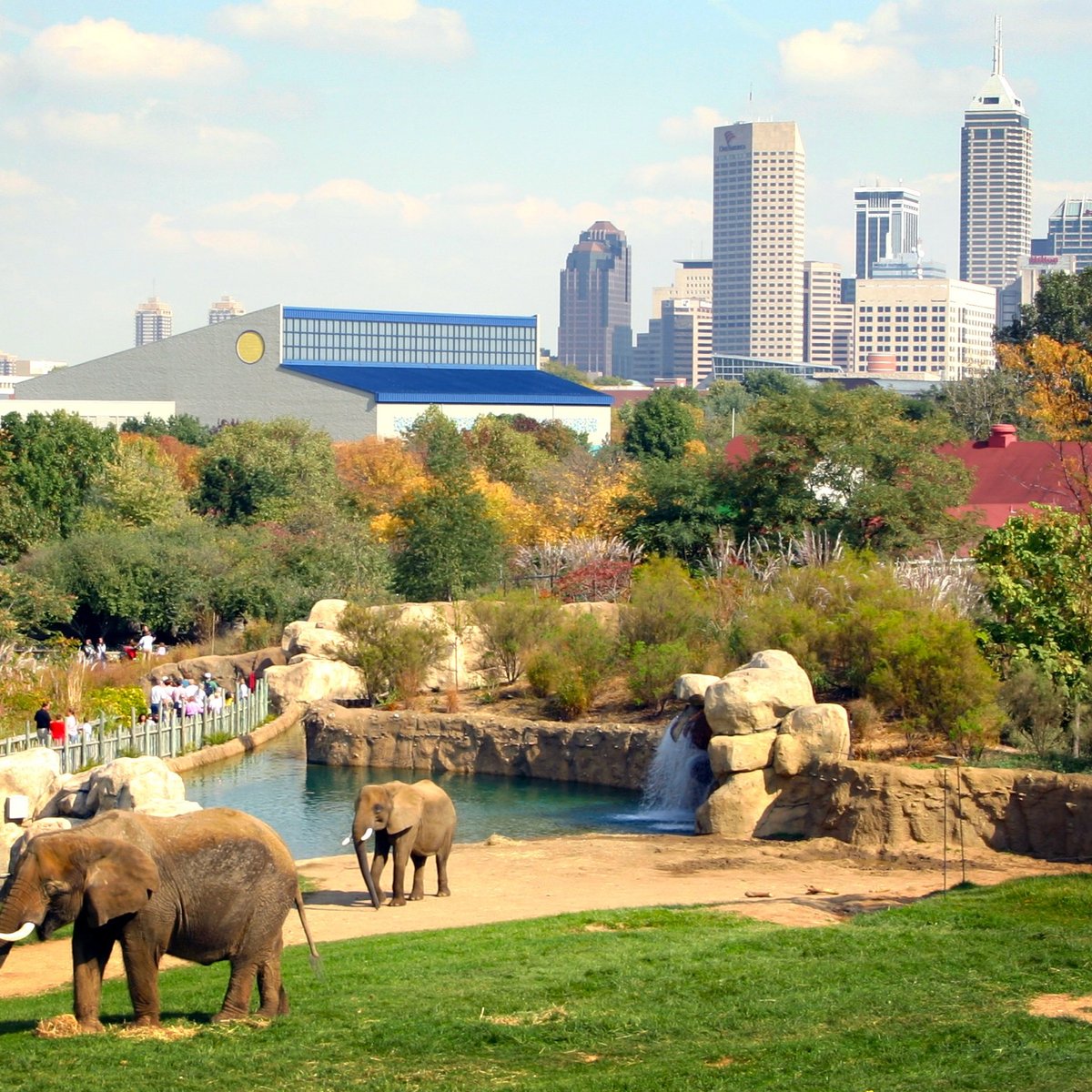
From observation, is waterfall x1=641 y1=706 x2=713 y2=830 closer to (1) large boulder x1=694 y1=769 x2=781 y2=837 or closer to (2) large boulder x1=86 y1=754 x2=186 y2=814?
(1) large boulder x1=694 y1=769 x2=781 y2=837

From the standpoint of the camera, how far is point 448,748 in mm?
31625

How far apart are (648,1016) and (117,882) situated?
374cm

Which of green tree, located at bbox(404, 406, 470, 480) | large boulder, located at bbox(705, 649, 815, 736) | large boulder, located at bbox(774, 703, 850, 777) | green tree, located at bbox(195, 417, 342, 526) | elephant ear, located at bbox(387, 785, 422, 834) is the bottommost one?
elephant ear, located at bbox(387, 785, 422, 834)

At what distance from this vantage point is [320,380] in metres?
87.1

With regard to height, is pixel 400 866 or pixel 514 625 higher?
pixel 514 625

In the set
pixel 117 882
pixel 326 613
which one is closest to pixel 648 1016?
pixel 117 882

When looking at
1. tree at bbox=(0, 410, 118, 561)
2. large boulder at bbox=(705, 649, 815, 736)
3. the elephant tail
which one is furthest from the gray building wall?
the elephant tail

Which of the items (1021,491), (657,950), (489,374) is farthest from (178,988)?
(489,374)

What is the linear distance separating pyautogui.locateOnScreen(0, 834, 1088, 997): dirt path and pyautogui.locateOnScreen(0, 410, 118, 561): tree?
31.1m

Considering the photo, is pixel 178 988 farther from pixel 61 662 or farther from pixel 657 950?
pixel 61 662

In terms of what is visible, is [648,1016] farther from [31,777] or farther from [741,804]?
[31,777]

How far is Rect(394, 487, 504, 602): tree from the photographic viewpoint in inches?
1706

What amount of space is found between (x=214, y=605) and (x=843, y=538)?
1836cm

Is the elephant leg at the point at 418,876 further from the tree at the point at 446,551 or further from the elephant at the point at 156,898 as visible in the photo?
the tree at the point at 446,551
